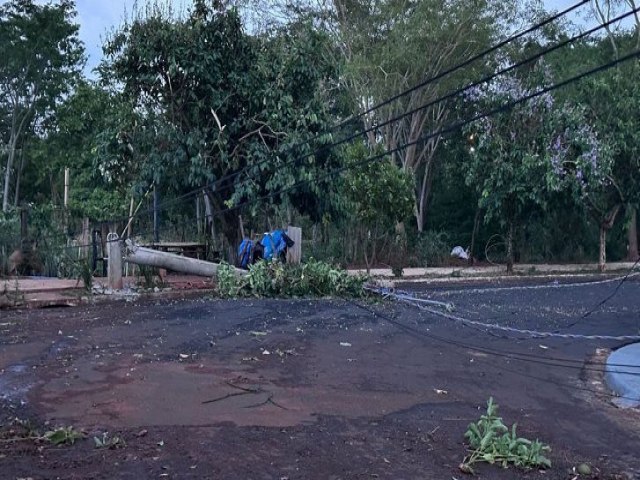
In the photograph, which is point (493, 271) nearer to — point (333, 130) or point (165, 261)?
point (333, 130)

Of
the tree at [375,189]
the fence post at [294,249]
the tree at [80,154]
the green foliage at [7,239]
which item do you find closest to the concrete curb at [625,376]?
the fence post at [294,249]

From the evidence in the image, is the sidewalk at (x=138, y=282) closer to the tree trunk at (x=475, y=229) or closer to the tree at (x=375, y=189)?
the tree at (x=375, y=189)

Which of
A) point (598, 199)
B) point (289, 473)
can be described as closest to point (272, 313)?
point (289, 473)

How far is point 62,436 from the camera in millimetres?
5848

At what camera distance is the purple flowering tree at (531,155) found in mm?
24391

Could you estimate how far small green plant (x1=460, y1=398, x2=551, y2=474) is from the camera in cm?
589

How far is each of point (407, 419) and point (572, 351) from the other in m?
5.57

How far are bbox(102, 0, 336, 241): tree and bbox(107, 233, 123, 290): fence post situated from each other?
3.66m

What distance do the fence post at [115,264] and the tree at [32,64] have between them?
1503 centimetres

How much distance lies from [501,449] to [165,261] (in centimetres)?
1139

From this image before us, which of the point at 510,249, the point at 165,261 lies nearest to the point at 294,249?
the point at 165,261

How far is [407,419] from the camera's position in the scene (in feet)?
23.2

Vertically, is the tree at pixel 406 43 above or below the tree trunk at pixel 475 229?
above

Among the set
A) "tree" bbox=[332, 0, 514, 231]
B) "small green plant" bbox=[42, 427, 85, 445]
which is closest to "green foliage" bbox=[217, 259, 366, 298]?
"small green plant" bbox=[42, 427, 85, 445]
